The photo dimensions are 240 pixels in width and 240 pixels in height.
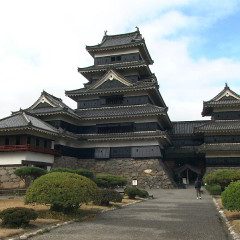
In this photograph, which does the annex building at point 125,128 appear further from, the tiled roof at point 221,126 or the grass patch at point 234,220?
the grass patch at point 234,220

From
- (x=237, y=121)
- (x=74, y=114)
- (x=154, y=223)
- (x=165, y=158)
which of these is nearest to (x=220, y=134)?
(x=237, y=121)

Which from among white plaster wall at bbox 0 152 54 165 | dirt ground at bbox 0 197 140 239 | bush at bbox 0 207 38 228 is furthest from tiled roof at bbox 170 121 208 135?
bush at bbox 0 207 38 228

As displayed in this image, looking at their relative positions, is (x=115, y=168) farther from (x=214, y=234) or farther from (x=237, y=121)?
(x=214, y=234)

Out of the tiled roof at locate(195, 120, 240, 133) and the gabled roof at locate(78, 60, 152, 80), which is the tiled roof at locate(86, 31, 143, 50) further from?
the tiled roof at locate(195, 120, 240, 133)

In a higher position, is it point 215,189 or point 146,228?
point 215,189

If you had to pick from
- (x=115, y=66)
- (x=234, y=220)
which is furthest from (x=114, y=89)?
(x=234, y=220)

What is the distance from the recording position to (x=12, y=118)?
1505 inches

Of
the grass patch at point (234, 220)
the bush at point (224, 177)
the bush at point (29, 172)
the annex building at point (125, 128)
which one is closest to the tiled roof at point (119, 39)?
the annex building at point (125, 128)

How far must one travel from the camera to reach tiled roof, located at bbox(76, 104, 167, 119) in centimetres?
4319

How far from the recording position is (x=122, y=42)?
53.7m

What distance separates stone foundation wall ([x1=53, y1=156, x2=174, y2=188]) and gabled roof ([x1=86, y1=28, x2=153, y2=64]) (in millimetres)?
17216

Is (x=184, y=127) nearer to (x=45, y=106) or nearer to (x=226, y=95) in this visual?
(x=226, y=95)

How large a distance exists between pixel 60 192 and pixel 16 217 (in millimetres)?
3408

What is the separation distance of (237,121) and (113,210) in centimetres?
2962
